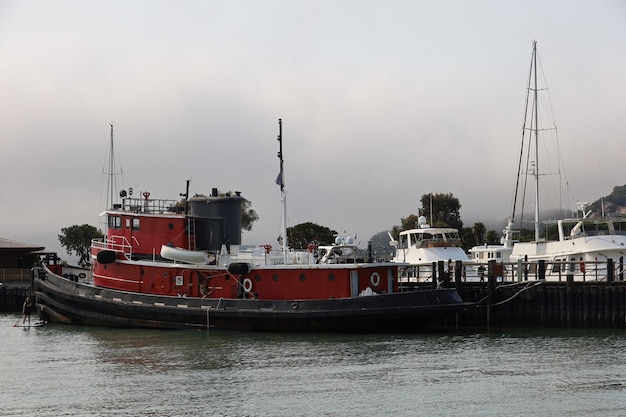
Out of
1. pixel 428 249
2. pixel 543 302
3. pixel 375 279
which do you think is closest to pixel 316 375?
pixel 375 279

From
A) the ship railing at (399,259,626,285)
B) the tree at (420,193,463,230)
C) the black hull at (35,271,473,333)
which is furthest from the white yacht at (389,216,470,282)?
the tree at (420,193,463,230)

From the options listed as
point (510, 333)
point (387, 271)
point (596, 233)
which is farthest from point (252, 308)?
point (596, 233)

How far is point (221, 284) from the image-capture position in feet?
104

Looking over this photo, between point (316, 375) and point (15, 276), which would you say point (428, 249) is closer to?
point (316, 375)

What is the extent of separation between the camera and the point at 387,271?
30.8 metres

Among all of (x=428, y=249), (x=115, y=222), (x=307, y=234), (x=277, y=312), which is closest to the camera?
(x=277, y=312)

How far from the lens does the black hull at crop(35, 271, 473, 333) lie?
29.2 m

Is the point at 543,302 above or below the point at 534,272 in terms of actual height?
below

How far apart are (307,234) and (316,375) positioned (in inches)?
1642

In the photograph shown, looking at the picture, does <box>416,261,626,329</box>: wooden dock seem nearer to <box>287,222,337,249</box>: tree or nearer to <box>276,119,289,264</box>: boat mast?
<box>276,119,289,264</box>: boat mast

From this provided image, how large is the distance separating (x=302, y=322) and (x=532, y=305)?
826 centimetres

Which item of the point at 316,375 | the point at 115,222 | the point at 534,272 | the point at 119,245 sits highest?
the point at 115,222

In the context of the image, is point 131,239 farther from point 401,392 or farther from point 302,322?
point 401,392

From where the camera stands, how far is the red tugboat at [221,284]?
96.4 ft
